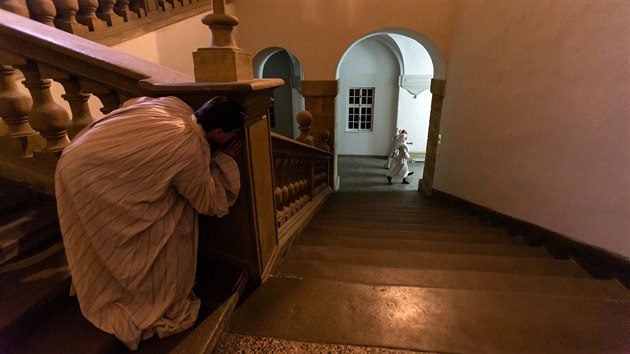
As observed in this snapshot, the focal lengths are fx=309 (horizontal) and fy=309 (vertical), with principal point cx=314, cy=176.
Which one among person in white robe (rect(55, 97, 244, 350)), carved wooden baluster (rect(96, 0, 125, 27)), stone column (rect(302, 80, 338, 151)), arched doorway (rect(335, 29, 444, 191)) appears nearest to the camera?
person in white robe (rect(55, 97, 244, 350))

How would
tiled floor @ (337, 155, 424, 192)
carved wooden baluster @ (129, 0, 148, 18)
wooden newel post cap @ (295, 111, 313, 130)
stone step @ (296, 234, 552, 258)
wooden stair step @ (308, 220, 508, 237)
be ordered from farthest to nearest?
tiled floor @ (337, 155, 424, 192) → wooden newel post cap @ (295, 111, 313, 130) → carved wooden baluster @ (129, 0, 148, 18) → wooden stair step @ (308, 220, 508, 237) → stone step @ (296, 234, 552, 258)

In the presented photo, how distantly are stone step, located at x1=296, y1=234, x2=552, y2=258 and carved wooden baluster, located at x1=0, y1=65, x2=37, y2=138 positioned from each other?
1.92 meters

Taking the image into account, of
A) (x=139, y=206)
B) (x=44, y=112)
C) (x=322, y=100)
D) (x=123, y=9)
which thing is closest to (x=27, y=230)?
(x=44, y=112)

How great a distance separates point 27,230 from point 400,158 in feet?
25.5

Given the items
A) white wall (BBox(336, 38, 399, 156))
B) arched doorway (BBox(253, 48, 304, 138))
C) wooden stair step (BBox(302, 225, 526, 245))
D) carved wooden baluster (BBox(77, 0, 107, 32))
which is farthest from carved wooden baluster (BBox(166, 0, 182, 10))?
white wall (BBox(336, 38, 399, 156))

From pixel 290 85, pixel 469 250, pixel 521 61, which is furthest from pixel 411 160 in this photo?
pixel 469 250

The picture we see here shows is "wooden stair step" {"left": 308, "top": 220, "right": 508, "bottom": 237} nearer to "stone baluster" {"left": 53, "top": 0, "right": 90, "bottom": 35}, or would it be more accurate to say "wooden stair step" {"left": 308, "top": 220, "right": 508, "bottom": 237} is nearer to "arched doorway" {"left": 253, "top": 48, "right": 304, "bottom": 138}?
"stone baluster" {"left": 53, "top": 0, "right": 90, "bottom": 35}

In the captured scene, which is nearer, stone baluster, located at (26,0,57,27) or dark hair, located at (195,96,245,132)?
dark hair, located at (195,96,245,132)

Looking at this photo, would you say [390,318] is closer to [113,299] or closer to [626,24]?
[113,299]

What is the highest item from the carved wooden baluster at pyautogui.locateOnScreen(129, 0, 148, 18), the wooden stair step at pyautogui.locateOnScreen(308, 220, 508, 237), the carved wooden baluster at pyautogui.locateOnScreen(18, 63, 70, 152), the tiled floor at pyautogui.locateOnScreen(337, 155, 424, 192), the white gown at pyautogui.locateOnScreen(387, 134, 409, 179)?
the carved wooden baluster at pyautogui.locateOnScreen(129, 0, 148, 18)

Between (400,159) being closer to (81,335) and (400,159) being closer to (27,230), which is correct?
(27,230)

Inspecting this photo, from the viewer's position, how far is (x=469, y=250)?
266 centimetres

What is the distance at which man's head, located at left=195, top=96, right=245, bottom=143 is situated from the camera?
4.09 feet

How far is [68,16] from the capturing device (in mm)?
2750
